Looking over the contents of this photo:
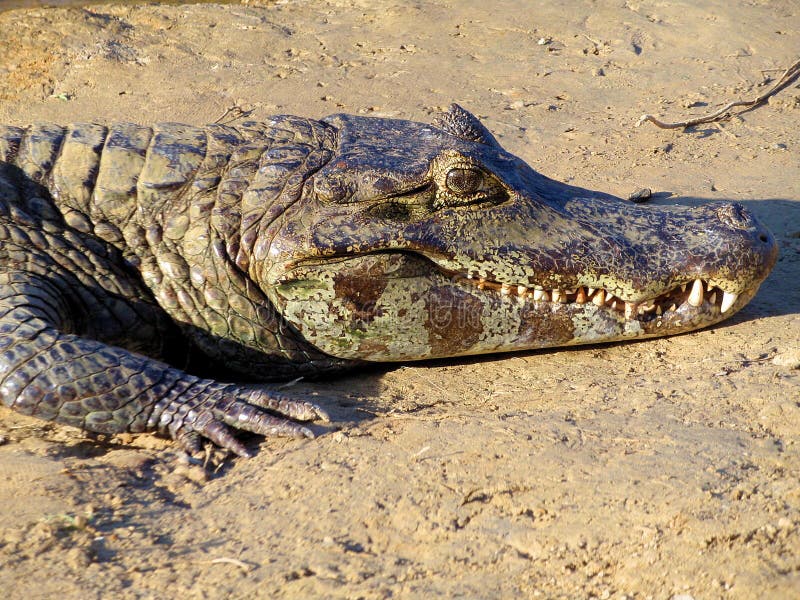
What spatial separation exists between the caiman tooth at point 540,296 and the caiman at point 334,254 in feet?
0.03

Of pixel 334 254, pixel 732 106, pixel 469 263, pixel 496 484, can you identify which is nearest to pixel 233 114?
pixel 334 254

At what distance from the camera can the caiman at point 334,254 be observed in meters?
3.95

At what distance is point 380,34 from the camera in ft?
28.6

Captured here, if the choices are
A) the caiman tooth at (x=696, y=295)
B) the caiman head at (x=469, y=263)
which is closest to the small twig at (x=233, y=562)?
the caiman head at (x=469, y=263)

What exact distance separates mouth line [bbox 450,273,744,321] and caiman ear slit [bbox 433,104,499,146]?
34.9 inches

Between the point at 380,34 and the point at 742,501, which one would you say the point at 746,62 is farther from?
the point at 742,501

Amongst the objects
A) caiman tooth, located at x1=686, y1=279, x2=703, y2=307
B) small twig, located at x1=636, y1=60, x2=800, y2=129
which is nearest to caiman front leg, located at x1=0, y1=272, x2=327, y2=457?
caiman tooth, located at x1=686, y1=279, x2=703, y2=307

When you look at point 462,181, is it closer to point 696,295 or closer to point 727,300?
point 696,295

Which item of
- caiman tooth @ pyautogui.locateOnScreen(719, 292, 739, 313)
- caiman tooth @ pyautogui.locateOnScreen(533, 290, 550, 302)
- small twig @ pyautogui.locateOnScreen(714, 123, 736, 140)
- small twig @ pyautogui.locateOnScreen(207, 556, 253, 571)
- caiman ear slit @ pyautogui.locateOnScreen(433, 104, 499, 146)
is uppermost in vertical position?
small twig @ pyautogui.locateOnScreen(714, 123, 736, 140)

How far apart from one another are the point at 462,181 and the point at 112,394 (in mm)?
1858

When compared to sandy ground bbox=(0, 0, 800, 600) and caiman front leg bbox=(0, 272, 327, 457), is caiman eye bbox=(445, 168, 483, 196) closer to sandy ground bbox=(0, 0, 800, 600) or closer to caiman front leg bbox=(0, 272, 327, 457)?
sandy ground bbox=(0, 0, 800, 600)

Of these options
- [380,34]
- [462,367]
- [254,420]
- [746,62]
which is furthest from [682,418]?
[380,34]

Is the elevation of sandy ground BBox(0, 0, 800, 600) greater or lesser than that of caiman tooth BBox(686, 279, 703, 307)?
lesser

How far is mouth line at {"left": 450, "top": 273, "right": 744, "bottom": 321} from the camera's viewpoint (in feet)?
13.2
